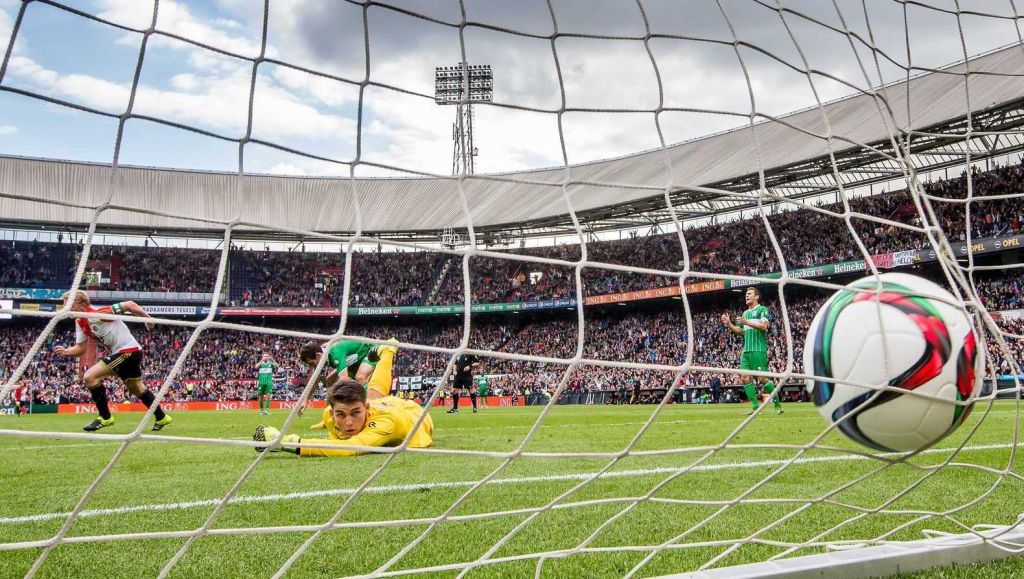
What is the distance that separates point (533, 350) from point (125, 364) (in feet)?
70.7

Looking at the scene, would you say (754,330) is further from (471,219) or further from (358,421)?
(471,219)

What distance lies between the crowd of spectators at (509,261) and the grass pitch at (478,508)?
59.7ft

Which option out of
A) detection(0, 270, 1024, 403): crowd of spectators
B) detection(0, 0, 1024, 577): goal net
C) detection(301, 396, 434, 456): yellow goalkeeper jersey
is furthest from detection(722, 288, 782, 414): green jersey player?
detection(0, 270, 1024, 403): crowd of spectators

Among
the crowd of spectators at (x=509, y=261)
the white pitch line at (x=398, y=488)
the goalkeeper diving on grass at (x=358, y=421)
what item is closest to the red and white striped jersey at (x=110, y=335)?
the goalkeeper diving on grass at (x=358, y=421)

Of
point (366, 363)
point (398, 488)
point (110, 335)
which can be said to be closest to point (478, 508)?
point (398, 488)

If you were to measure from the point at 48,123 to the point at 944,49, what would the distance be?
397cm

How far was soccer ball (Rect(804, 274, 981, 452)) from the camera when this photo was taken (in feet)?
7.65

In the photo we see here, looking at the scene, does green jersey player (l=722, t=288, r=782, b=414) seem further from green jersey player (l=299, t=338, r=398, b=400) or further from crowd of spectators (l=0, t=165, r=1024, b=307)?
crowd of spectators (l=0, t=165, r=1024, b=307)

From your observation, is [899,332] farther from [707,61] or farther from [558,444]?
[558,444]

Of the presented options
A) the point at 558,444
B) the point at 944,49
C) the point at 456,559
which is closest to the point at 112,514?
the point at 456,559

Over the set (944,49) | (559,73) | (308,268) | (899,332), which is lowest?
(899,332)

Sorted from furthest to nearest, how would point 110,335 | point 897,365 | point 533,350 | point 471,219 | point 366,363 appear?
point 533,350 → point 110,335 → point 366,363 → point 471,219 → point 897,365

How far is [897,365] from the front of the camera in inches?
91.9

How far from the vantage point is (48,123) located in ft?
6.72
